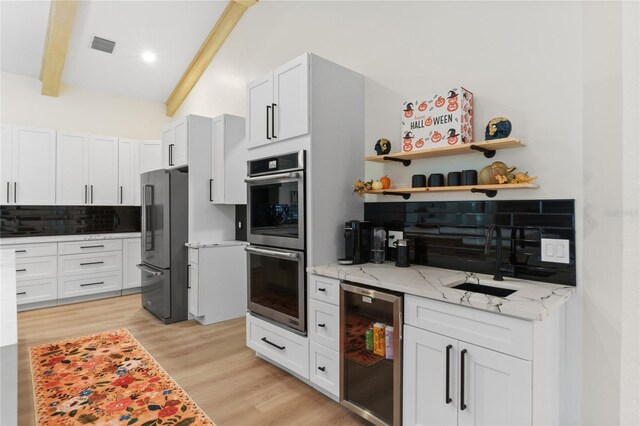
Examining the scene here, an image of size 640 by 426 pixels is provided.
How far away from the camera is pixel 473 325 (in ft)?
5.10

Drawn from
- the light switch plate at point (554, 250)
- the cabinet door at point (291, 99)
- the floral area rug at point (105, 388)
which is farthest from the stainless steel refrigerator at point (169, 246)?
the light switch plate at point (554, 250)

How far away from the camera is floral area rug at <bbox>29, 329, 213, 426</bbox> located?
214 cm

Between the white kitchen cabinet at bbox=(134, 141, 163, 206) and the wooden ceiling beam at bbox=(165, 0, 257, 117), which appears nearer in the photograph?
the wooden ceiling beam at bbox=(165, 0, 257, 117)

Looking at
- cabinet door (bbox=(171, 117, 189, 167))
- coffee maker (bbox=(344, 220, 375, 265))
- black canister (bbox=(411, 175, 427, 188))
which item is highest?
cabinet door (bbox=(171, 117, 189, 167))

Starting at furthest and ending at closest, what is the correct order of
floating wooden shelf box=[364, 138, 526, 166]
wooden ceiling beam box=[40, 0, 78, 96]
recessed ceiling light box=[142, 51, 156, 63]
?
1. recessed ceiling light box=[142, 51, 156, 63]
2. wooden ceiling beam box=[40, 0, 78, 96]
3. floating wooden shelf box=[364, 138, 526, 166]

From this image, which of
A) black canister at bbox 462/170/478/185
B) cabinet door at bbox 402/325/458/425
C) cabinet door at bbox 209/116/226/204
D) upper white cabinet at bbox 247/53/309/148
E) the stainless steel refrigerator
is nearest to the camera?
cabinet door at bbox 402/325/458/425

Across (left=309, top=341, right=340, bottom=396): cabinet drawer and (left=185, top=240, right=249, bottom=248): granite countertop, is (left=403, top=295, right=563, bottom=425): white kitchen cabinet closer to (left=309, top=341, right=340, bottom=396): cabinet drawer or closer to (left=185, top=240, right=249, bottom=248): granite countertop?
(left=309, top=341, right=340, bottom=396): cabinet drawer

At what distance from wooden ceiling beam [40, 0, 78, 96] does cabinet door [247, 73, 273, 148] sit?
251cm

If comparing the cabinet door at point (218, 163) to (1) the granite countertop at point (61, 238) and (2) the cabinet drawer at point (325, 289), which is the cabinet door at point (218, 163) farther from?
(2) the cabinet drawer at point (325, 289)

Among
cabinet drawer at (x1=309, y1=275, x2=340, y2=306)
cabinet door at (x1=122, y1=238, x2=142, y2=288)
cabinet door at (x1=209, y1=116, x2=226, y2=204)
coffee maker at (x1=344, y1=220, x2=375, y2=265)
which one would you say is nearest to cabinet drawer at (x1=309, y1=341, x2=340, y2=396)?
cabinet drawer at (x1=309, y1=275, x2=340, y2=306)

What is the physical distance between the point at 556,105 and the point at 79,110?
600 cm

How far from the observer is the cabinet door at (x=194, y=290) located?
12.5ft

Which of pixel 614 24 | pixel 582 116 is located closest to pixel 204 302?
pixel 582 116

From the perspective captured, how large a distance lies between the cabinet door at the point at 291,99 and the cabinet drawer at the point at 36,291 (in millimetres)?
3932
